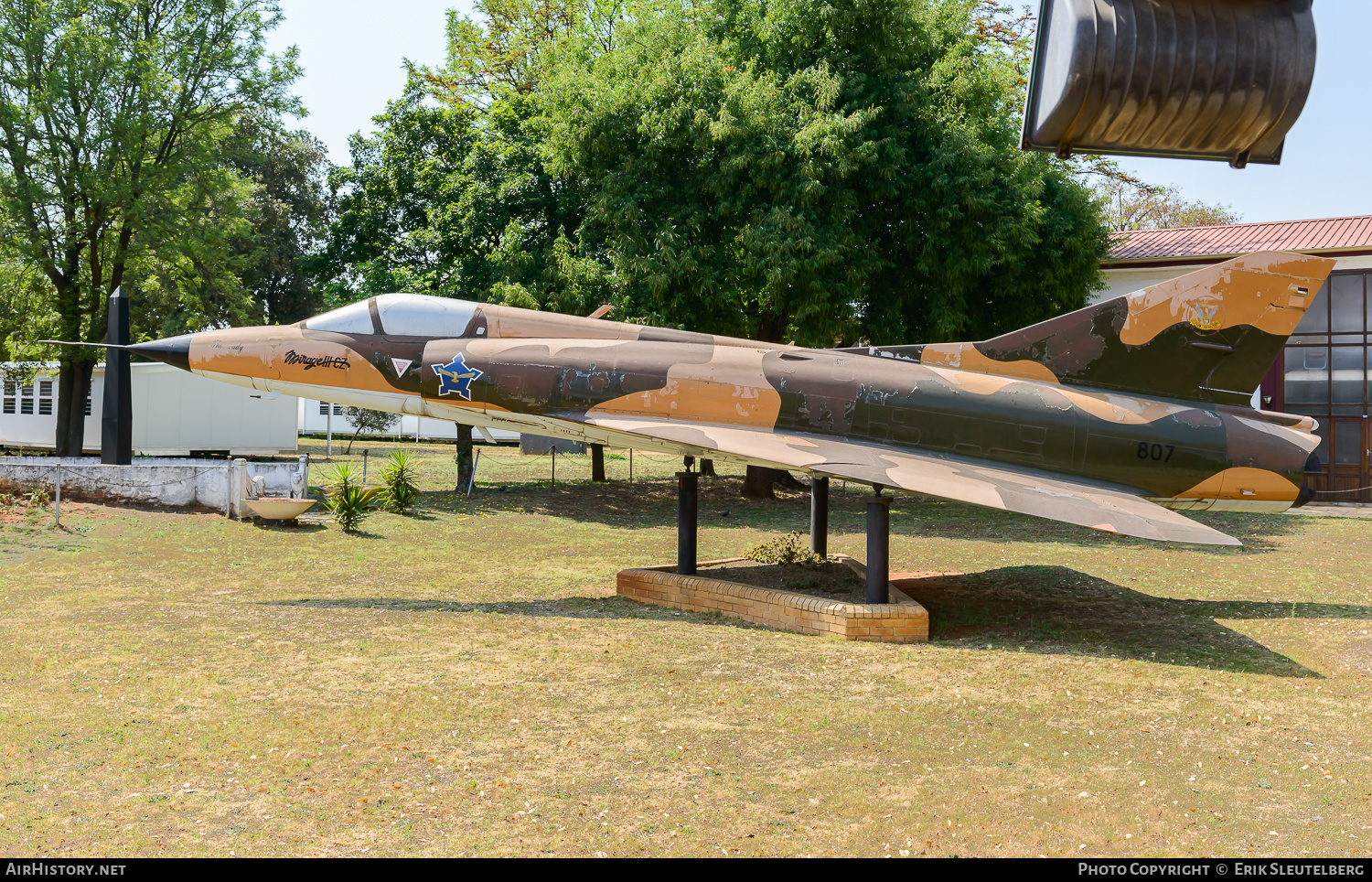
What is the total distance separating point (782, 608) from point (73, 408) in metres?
25.5

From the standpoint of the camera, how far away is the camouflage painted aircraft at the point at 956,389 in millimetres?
11141

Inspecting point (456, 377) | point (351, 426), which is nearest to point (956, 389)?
point (456, 377)

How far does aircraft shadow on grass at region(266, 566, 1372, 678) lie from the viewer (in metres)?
9.66

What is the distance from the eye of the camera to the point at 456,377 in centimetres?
1175

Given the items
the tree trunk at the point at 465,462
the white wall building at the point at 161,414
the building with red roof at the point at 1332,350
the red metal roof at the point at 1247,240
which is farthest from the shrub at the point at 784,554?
the white wall building at the point at 161,414

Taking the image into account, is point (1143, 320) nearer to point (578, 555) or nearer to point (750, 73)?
point (578, 555)

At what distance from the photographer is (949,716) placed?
24.3ft

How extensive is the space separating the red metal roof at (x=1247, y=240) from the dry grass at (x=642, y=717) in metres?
19.8

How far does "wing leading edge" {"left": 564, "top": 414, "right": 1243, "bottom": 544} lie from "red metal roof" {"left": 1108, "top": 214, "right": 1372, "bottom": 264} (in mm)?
22953

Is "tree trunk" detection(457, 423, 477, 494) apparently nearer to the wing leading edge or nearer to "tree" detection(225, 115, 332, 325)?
the wing leading edge
